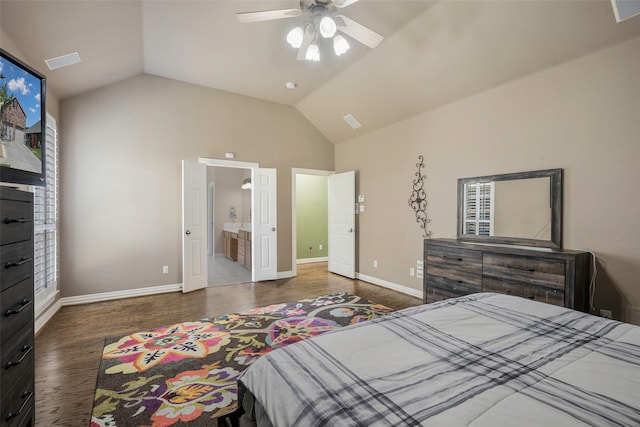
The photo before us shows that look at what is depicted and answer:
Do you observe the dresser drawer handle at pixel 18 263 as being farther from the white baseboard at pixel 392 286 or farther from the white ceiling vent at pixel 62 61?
the white baseboard at pixel 392 286

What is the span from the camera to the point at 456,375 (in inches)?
40.6

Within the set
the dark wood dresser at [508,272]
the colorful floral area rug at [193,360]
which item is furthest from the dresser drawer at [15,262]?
the dark wood dresser at [508,272]

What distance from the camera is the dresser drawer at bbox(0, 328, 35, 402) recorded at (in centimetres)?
133

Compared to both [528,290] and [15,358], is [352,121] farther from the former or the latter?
[15,358]

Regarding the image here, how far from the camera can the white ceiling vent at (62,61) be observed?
3092mm

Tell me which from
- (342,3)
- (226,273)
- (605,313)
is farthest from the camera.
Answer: (226,273)

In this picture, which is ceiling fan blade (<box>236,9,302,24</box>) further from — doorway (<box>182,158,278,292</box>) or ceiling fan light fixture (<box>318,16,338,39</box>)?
doorway (<box>182,158,278,292</box>)

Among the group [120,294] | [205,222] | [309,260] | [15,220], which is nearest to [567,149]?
[15,220]

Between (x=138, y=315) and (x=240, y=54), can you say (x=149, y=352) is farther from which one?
(x=240, y=54)

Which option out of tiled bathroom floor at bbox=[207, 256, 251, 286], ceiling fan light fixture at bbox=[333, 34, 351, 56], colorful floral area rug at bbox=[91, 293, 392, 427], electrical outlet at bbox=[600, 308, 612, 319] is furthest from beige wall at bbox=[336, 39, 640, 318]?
tiled bathroom floor at bbox=[207, 256, 251, 286]

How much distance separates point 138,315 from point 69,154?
242 cm

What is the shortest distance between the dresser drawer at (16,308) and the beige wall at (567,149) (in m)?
4.09

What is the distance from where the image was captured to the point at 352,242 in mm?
5570

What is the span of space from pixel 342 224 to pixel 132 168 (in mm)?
3666
